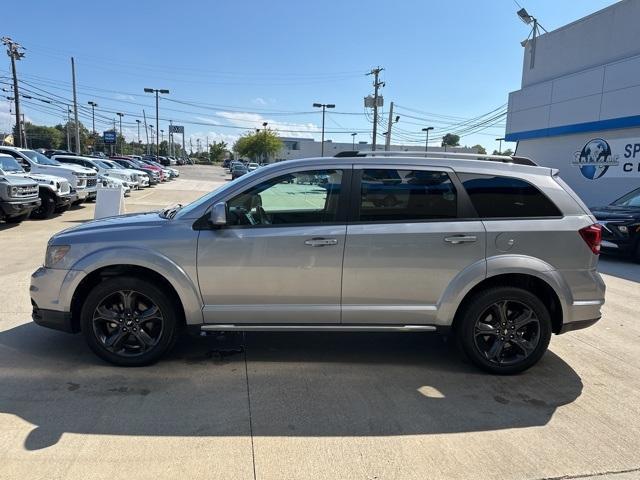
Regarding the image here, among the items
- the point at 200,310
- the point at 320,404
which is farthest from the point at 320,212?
the point at 320,404

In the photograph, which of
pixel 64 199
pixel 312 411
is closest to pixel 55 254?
pixel 312 411

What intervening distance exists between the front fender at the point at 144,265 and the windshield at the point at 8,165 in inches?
436

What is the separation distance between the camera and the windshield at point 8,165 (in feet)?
42.5

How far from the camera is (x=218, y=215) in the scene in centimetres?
382

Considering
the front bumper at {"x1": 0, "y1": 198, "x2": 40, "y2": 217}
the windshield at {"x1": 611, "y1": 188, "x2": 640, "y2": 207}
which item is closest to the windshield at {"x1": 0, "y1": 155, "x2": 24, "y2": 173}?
the front bumper at {"x1": 0, "y1": 198, "x2": 40, "y2": 217}

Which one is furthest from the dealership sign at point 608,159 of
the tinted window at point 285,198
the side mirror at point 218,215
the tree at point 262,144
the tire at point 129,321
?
the tree at point 262,144

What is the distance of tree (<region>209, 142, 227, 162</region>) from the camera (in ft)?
435

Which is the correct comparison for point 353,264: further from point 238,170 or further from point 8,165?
point 238,170

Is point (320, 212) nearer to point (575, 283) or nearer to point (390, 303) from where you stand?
point (390, 303)

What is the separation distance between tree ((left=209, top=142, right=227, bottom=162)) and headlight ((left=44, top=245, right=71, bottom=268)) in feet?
437

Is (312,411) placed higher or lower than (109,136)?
lower

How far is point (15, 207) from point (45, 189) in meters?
2.27

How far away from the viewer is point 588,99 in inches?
749

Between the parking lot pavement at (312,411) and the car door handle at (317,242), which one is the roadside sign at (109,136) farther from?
the car door handle at (317,242)
